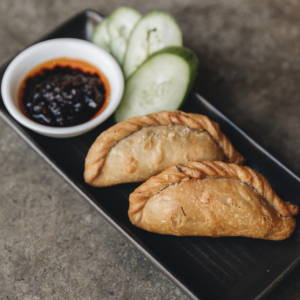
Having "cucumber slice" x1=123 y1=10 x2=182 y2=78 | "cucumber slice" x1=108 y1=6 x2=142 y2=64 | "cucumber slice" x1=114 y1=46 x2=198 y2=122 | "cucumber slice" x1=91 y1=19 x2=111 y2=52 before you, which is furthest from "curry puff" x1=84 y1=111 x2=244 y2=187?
"cucumber slice" x1=91 y1=19 x2=111 y2=52

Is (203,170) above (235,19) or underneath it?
underneath

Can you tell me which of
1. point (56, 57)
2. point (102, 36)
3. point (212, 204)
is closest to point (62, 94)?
point (56, 57)

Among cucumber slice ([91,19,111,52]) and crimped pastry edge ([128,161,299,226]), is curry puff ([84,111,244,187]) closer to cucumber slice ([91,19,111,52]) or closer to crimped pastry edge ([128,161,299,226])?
crimped pastry edge ([128,161,299,226])

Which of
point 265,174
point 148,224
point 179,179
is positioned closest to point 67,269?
point 148,224

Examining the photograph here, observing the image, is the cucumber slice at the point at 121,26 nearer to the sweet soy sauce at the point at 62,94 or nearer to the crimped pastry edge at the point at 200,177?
the sweet soy sauce at the point at 62,94

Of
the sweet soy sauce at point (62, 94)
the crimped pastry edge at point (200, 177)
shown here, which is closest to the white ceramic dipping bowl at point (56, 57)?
the sweet soy sauce at point (62, 94)

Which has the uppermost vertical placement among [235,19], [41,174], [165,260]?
[235,19]

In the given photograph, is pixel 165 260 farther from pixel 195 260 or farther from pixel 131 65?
pixel 131 65
